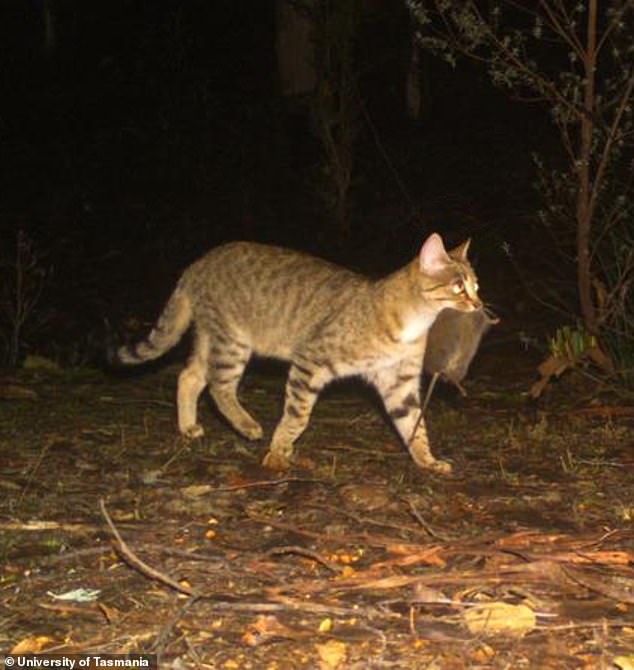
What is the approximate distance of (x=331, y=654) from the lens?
353 centimetres

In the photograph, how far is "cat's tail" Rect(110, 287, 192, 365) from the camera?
23.8 feet

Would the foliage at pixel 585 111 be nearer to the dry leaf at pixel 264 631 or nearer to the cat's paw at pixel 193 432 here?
the cat's paw at pixel 193 432

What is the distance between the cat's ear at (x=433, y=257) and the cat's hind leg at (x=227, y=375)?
1.46m

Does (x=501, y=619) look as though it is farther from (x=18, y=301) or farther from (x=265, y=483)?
(x=18, y=301)

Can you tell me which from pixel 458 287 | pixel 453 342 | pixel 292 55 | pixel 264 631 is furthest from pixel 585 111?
pixel 292 55

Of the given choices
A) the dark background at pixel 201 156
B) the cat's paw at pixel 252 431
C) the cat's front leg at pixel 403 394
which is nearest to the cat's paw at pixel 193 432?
the cat's paw at pixel 252 431

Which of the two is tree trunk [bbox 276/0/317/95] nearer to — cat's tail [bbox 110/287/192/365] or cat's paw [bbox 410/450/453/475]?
cat's tail [bbox 110/287/192/365]

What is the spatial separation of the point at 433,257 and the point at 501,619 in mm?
2744

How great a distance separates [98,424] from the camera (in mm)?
7039

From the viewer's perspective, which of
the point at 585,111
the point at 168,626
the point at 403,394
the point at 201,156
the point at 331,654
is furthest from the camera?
the point at 201,156

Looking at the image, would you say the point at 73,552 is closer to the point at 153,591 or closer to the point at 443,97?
the point at 153,591

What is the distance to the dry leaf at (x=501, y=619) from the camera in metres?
3.66

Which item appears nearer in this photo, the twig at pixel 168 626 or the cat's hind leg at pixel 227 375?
the twig at pixel 168 626

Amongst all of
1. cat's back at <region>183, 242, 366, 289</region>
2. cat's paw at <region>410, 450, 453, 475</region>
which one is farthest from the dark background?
cat's paw at <region>410, 450, 453, 475</region>
